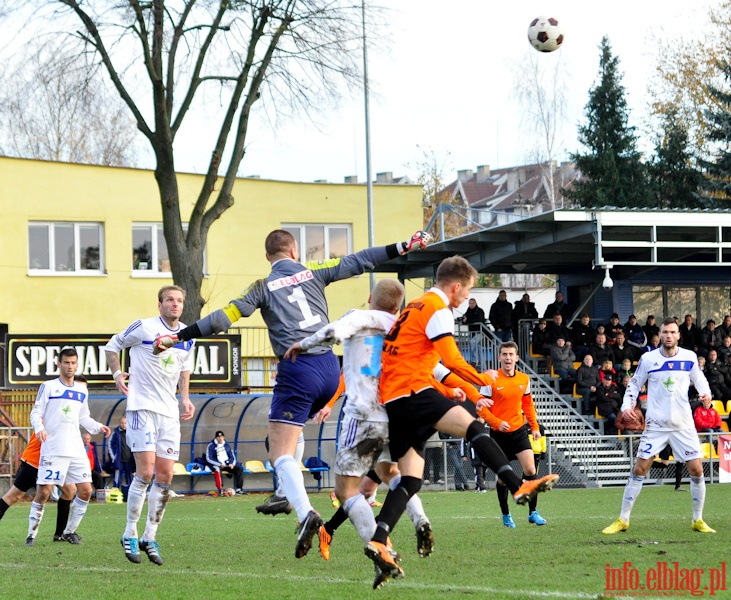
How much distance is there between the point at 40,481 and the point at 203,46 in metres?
16.0

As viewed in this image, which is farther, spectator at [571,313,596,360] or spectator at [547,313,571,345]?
spectator at [571,313,596,360]

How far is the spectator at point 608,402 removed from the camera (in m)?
26.7

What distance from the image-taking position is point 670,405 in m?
12.6

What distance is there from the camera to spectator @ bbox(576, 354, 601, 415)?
2717 cm

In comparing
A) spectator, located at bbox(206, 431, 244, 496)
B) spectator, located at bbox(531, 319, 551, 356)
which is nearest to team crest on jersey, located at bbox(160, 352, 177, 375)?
spectator, located at bbox(206, 431, 244, 496)

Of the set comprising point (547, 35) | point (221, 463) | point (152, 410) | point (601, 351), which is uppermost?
point (547, 35)

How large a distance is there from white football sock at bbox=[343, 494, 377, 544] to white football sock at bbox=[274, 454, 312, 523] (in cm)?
29

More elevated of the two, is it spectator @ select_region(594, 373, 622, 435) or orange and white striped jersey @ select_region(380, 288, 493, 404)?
orange and white striped jersey @ select_region(380, 288, 493, 404)

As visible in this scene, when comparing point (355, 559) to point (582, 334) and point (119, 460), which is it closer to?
point (119, 460)

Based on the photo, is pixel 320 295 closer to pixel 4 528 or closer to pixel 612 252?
pixel 4 528

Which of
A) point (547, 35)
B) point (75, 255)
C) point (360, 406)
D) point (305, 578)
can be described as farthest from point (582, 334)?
point (305, 578)

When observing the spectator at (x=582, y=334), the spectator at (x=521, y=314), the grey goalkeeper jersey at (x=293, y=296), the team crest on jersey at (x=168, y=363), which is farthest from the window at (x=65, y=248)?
the grey goalkeeper jersey at (x=293, y=296)

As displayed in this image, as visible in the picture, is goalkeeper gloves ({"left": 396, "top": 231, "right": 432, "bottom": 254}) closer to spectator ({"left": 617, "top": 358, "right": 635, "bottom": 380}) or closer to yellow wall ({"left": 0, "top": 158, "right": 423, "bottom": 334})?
spectator ({"left": 617, "top": 358, "right": 635, "bottom": 380})

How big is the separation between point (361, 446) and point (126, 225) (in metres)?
27.8
